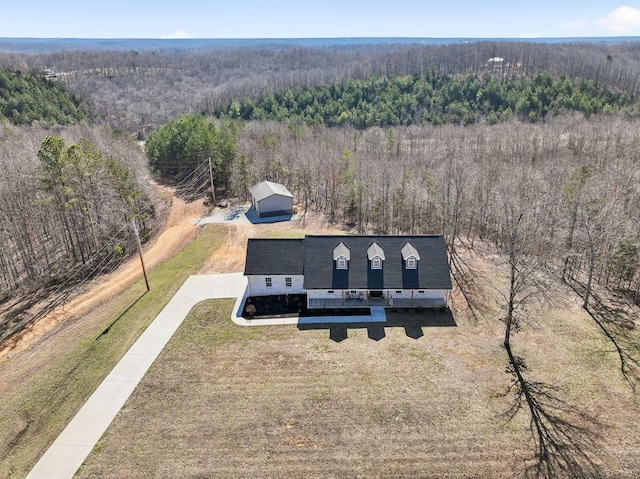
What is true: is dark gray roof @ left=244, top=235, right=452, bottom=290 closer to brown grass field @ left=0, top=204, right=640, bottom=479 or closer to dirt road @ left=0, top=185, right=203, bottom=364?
brown grass field @ left=0, top=204, right=640, bottom=479

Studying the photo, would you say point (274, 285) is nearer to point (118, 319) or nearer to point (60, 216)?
point (118, 319)

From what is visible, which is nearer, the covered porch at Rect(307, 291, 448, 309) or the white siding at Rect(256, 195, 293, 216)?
the covered porch at Rect(307, 291, 448, 309)

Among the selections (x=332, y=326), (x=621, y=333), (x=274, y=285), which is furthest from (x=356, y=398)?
(x=621, y=333)

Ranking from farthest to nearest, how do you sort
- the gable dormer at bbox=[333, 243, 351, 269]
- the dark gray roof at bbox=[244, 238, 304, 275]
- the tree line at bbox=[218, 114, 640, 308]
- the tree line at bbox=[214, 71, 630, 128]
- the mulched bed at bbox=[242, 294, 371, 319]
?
the tree line at bbox=[214, 71, 630, 128], the tree line at bbox=[218, 114, 640, 308], the dark gray roof at bbox=[244, 238, 304, 275], the gable dormer at bbox=[333, 243, 351, 269], the mulched bed at bbox=[242, 294, 371, 319]

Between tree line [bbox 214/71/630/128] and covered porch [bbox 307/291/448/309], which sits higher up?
tree line [bbox 214/71/630/128]

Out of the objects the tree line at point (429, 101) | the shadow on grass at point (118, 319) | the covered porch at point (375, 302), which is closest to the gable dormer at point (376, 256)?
the covered porch at point (375, 302)

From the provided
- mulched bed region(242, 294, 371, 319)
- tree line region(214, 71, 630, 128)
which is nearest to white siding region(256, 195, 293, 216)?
mulched bed region(242, 294, 371, 319)

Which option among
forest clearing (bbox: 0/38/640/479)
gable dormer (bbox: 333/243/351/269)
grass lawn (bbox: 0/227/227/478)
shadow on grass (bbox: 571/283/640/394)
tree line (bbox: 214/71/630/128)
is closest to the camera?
forest clearing (bbox: 0/38/640/479)
